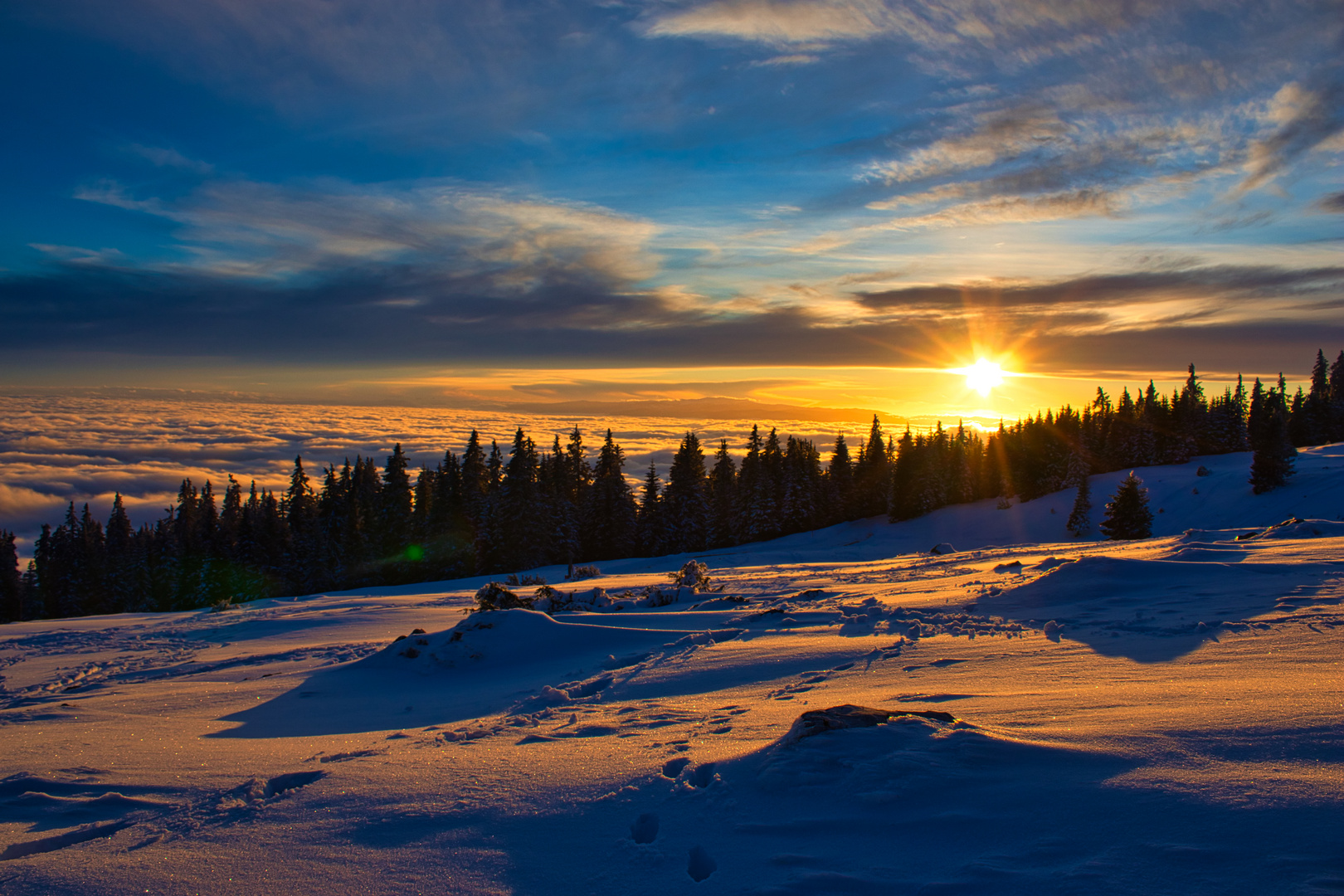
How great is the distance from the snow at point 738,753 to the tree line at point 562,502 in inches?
1488

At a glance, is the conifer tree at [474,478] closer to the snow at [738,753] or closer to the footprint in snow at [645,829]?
the snow at [738,753]

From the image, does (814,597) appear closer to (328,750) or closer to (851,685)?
(851,685)

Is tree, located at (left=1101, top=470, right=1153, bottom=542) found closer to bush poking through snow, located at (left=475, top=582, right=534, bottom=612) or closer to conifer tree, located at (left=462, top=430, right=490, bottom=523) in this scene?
bush poking through snow, located at (left=475, top=582, right=534, bottom=612)

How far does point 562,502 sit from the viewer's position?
48688 mm

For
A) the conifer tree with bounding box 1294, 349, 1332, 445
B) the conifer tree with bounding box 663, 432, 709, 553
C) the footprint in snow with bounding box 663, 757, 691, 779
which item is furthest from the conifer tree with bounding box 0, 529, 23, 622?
the conifer tree with bounding box 1294, 349, 1332, 445

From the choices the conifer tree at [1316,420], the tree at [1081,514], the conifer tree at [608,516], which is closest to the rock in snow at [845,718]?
the tree at [1081,514]

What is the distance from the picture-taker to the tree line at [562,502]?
46.9 m

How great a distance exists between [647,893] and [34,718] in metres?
7.31

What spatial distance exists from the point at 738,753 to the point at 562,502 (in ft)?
149

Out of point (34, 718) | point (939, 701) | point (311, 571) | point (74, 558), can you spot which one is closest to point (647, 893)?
point (939, 701)

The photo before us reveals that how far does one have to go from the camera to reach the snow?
2807mm

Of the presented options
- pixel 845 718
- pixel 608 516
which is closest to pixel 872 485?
pixel 608 516

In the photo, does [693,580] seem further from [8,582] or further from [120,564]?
[8,582]

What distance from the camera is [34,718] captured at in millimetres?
6570
